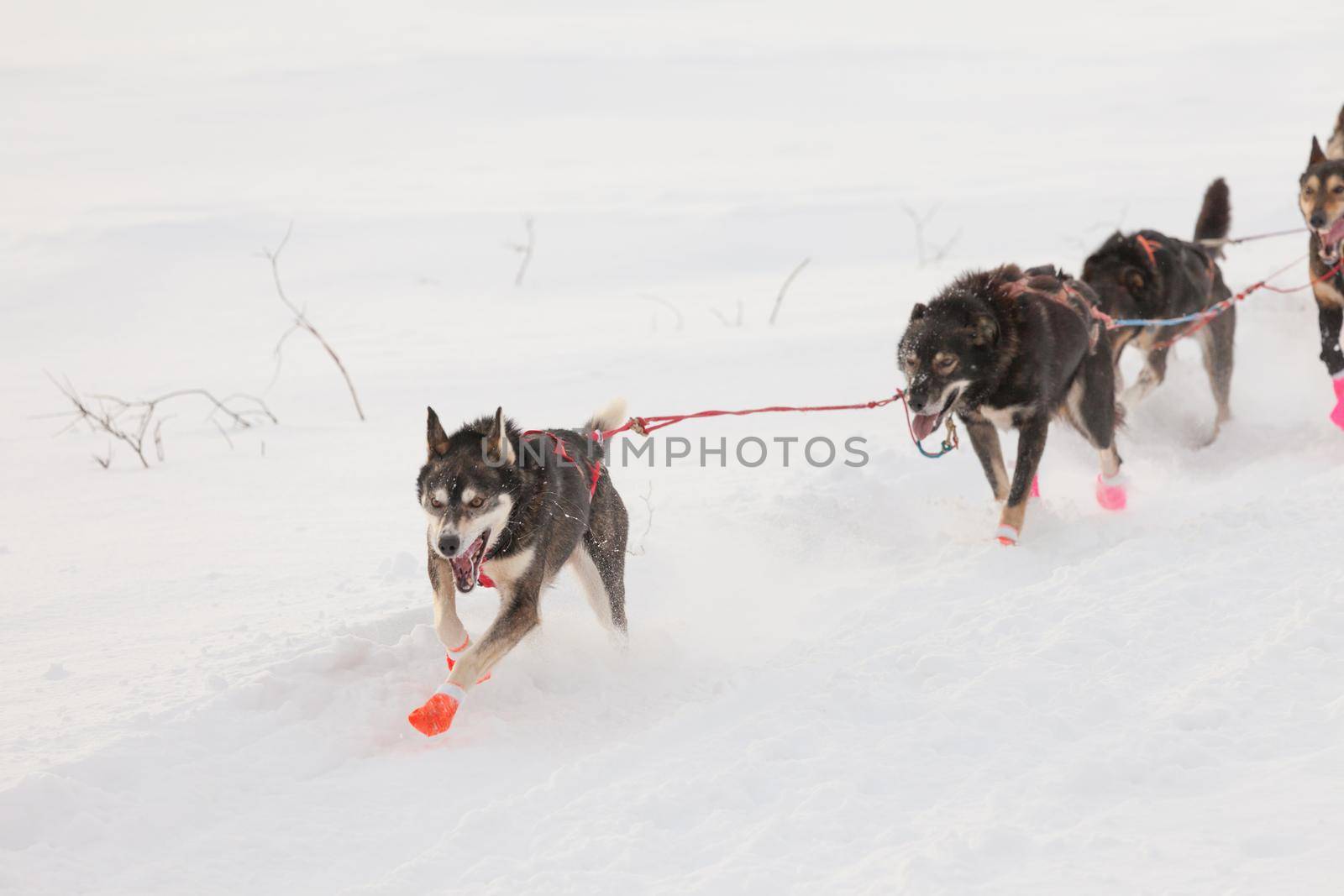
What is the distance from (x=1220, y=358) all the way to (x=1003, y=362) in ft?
7.39

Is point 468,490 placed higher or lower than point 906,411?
higher

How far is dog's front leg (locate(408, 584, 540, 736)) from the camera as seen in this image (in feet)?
10.6

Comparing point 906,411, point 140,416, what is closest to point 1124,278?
point 906,411

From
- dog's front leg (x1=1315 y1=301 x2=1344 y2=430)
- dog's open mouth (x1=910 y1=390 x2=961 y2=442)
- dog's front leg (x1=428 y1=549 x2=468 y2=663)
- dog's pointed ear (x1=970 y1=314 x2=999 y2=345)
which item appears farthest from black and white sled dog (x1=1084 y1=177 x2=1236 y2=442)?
dog's front leg (x1=428 y1=549 x2=468 y2=663)

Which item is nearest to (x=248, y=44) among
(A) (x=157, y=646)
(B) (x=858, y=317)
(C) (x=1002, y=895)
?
(B) (x=858, y=317)

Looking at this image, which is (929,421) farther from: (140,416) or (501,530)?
(140,416)

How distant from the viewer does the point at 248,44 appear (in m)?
23.9

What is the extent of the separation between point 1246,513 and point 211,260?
9.80 meters

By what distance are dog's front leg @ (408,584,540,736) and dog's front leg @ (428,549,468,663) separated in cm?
12

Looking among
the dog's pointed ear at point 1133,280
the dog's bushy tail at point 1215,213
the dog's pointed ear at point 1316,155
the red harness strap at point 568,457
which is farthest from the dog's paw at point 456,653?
the dog's bushy tail at point 1215,213

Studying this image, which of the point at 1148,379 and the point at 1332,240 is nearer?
the point at 1332,240

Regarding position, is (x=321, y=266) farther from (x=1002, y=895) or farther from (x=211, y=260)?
(x=1002, y=895)

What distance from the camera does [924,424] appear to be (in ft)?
15.1

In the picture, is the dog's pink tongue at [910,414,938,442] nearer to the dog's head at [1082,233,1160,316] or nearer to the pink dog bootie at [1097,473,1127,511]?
the pink dog bootie at [1097,473,1127,511]
